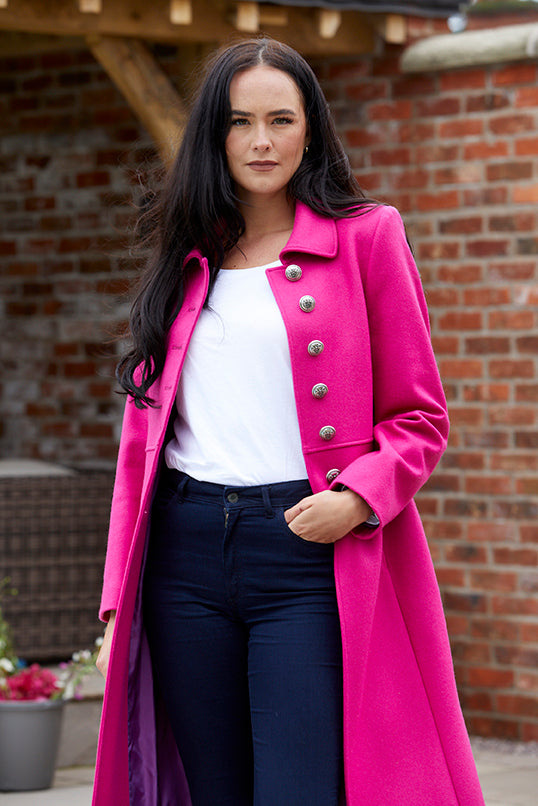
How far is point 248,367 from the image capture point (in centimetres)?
211

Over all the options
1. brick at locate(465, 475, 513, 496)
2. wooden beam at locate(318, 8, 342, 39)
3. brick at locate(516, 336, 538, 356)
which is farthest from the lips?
brick at locate(465, 475, 513, 496)

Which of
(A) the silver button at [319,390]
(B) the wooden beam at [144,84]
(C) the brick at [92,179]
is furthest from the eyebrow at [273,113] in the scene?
(C) the brick at [92,179]

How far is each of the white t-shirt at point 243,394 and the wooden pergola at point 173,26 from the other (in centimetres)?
202

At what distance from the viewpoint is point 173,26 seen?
14.4 feet

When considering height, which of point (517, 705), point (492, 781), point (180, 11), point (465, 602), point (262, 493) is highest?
point (180, 11)

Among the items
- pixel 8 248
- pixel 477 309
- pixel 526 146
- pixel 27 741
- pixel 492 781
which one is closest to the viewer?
pixel 27 741

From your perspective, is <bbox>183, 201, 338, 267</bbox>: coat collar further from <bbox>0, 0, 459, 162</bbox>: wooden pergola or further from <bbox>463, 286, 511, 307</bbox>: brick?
<bbox>463, 286, 511, 307</bbox>: brick

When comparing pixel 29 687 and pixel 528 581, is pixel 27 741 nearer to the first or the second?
pixel 29 687

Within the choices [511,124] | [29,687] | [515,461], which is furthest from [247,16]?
[29,687]

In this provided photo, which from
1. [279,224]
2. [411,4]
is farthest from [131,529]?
[411,4]

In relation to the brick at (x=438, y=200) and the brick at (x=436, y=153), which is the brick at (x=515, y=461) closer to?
the brick at (x=438, y=200)

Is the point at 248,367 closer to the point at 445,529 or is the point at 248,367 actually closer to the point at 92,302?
the point at 445,529

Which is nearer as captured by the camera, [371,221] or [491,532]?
[371,221]

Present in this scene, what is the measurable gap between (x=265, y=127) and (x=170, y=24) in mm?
2381
